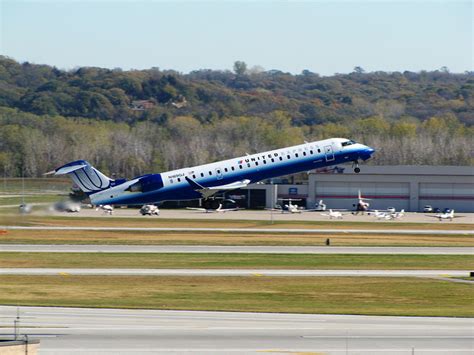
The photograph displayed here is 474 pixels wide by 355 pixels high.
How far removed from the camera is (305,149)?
9481 cm

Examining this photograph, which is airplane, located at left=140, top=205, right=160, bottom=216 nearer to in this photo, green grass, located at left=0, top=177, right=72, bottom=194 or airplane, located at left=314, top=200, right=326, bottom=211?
airplane, located at left=314, top=200, right=326, bottom=211

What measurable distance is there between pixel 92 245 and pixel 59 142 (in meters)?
97.1

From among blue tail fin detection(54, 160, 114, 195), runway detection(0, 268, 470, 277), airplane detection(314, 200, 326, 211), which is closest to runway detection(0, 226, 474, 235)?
blue tail fin detection(54, 160, 114, 195)

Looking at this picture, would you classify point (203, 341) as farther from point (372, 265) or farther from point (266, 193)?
point (266, 193)

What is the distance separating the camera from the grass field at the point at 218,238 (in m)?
99.2

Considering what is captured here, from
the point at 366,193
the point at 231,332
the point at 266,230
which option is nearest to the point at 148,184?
the point at 266,230

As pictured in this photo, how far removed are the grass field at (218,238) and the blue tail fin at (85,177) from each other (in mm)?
6943

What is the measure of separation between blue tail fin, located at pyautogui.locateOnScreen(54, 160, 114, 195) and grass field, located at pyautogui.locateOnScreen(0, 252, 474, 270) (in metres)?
8.11

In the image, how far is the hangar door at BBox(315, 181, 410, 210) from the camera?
549 feet

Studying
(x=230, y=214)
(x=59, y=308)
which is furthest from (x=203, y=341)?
(x=230, y=214)

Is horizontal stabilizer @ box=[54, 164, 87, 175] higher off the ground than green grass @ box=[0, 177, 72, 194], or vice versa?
horizontal stabilizer @ box=[54, 164, 87, 175]

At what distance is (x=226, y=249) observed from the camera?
306 feet

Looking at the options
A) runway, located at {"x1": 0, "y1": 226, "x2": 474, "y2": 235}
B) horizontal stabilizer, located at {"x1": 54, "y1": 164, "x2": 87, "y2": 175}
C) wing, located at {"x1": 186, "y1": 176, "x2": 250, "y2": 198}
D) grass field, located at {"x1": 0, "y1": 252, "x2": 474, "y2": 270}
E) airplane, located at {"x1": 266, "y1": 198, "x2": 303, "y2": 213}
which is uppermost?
horizontal stabilizer, located at {"x1": 54, "y1": 164, "x2": 87, "y2": 175}

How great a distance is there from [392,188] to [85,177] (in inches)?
3358
